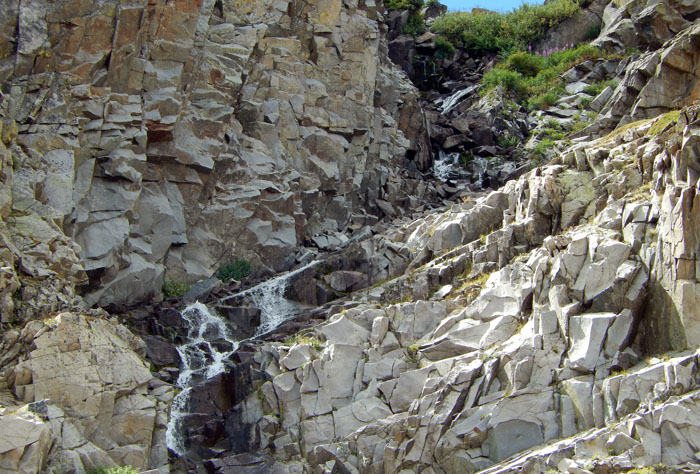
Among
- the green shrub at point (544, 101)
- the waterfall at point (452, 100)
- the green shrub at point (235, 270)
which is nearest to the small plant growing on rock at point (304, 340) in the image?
the green shrub at point (235, 270)

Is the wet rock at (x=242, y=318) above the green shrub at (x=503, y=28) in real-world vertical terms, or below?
below

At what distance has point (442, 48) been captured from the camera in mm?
64125

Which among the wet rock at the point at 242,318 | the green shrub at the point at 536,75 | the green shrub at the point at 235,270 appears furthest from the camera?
the green shrub at the point at 536,75

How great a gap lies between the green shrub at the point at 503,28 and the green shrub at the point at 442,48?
1553 millimetres

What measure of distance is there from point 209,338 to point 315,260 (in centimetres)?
791

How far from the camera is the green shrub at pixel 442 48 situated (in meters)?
63.9

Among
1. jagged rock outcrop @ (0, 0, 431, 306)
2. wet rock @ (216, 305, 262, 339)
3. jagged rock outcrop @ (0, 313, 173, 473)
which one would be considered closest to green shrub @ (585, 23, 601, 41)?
jagged rock outcrop @ (0, 0, 431, 306)

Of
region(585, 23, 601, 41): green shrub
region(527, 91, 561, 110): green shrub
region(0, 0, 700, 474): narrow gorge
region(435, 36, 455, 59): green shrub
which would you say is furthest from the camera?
region(435, 36, 455, 59): green shrub

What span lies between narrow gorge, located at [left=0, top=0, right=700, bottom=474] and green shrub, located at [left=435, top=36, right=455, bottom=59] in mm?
15251

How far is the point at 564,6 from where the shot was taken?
2542 inches

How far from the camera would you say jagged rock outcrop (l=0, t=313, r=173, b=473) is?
20031mm

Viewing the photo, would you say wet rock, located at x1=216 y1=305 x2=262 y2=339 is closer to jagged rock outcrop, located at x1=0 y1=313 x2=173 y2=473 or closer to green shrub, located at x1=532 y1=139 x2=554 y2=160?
jagged rock outcrop, located at x1=0 y1=313 x2=173 y2=473

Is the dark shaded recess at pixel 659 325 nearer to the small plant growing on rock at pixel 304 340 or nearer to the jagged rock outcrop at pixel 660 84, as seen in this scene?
the small plant growing on rock at pixel 304 340

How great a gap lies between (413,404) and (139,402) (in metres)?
7.80
